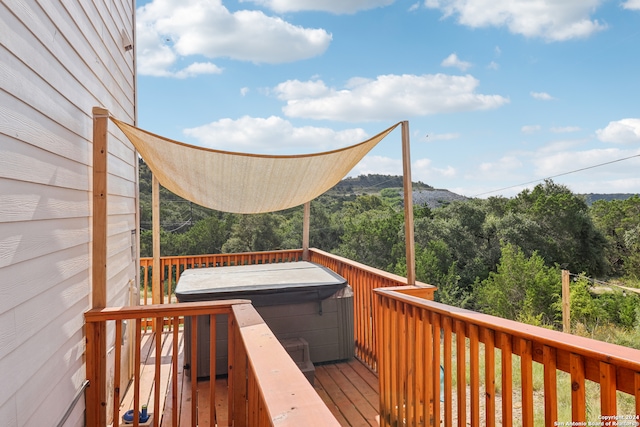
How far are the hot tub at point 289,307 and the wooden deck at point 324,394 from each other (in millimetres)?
147

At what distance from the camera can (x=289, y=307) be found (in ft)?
11.9

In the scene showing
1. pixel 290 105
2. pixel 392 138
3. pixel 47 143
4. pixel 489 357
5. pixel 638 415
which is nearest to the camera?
pixel 638 415

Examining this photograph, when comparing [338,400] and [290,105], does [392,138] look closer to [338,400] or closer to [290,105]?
[338,400]

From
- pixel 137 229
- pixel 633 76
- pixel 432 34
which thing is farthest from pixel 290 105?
pixel 137 229

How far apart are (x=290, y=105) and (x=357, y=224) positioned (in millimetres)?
20572

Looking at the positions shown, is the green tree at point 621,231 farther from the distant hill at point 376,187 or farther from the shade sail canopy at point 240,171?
the shade sail canopy at point 240,171

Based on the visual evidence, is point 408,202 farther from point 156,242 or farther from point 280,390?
point 156,242

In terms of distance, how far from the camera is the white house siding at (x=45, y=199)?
1.50m

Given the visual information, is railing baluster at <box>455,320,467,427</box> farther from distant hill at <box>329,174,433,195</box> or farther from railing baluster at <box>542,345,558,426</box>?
distant hill at <box>329,174,433,195</box>

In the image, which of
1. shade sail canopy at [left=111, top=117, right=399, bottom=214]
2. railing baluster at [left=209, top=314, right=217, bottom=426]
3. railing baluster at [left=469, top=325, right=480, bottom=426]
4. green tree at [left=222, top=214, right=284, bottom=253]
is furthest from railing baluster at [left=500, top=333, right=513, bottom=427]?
green tree at [left=222, top=214, right=284, bottom=253]

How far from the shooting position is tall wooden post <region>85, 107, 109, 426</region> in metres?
2.42

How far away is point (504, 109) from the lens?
36.5 m

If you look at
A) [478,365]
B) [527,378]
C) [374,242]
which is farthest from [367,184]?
[527,378]

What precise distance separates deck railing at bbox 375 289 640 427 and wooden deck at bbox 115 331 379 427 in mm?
332
